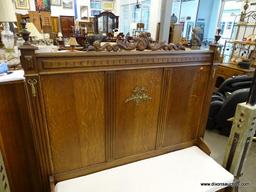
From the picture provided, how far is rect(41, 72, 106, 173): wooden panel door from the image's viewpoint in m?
1.03

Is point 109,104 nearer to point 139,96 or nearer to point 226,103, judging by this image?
point 139,96

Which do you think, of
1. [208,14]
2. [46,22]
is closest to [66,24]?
[46,22]

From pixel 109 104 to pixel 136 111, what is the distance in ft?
0.69

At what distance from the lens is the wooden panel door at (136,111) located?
119 cm

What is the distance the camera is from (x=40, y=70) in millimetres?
950

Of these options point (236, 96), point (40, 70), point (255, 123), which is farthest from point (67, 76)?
point (236, 96)

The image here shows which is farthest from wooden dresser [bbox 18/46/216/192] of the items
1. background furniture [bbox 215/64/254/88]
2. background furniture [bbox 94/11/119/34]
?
background furniture [bbox 94/11/119/34]

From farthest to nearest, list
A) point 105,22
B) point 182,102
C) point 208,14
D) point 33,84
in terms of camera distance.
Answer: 1. point 105,22
2. point 208,14
3. point 182,102
4. point 33,84

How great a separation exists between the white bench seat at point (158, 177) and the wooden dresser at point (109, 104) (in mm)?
61

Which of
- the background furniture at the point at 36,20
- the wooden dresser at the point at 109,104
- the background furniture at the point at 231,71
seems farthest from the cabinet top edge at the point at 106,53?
the background furniture at the point at 36,20

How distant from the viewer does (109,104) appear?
3.85 feet

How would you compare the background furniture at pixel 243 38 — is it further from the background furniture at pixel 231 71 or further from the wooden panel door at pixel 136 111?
the wooden panel door at pixel 136 111

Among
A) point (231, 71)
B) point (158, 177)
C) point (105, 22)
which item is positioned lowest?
point (158, 177)

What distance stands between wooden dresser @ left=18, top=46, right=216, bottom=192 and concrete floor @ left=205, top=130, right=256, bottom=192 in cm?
80
